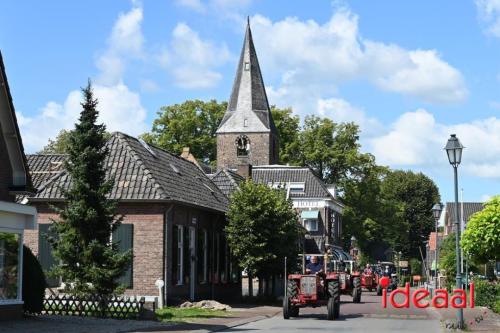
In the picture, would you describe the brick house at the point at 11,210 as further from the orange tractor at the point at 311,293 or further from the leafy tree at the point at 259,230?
the leafy tree at the point at 259,230

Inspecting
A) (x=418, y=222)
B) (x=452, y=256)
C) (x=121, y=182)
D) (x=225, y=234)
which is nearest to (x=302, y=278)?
(x=121, y=182)

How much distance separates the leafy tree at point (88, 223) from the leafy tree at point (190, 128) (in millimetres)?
57579

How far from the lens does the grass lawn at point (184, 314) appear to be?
27.4m

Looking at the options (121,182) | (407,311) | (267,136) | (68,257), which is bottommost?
(407,311)

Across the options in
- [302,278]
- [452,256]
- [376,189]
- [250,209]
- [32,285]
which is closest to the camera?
[32,285]

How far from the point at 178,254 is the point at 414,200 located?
76061 mm

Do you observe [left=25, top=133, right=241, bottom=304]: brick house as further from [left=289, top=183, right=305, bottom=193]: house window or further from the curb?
[left=289, top=183, right=305, bottom=193]: house window

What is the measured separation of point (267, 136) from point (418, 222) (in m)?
30.1

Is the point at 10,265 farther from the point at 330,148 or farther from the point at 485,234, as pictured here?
the point at 330,148

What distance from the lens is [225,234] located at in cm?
4066

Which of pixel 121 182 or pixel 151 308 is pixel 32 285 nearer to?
pixel 151 308

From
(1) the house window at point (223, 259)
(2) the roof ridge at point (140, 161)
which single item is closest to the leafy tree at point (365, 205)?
(1) the house window at point (223, 259)

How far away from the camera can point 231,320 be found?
27.7m

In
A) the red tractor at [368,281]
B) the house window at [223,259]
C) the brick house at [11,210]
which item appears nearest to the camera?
the brick house at [11,210]
